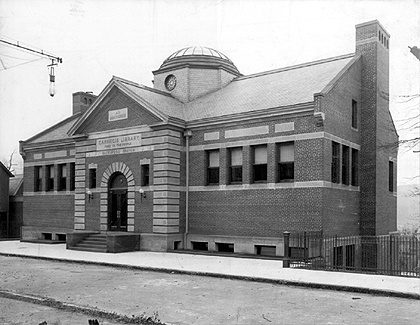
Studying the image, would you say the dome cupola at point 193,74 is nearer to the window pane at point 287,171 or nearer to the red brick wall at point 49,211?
the window pane at point 287,171

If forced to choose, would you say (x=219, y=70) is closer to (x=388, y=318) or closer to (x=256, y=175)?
(x=256, y=175)

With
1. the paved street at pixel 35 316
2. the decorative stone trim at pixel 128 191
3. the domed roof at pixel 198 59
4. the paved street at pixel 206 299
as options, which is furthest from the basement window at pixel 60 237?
the paved street at pixel 35 316

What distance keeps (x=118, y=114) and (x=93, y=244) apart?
23.7ft

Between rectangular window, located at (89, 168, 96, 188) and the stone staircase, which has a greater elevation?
rectangular window, located at (89, 168, 96, 188)

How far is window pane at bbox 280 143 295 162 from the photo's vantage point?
70.7ft

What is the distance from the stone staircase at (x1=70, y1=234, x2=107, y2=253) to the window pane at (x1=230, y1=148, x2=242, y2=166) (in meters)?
7.77

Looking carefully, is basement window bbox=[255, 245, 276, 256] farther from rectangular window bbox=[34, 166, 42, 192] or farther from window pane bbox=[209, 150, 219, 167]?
rectangular window bbox=[34, 166, 42, 192]

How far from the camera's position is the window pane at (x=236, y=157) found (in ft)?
76.4

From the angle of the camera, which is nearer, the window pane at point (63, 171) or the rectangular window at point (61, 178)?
the window pane at point (63, 171)

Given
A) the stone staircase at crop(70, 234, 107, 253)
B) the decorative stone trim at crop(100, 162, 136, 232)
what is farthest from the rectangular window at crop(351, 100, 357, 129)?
the stone staircase at crop(70, 234, 107, 253)

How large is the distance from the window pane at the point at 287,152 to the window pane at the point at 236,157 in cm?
228

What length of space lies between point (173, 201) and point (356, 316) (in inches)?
608

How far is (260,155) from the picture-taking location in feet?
74.1

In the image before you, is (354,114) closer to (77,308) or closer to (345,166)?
(345,166)
